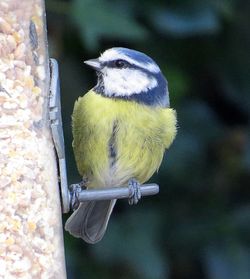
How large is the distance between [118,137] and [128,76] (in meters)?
0.20

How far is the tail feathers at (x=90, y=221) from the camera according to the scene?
10.5 feet

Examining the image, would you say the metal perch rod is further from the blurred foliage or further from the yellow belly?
the blurred foliage

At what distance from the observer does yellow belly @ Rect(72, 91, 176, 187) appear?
321 centimetres

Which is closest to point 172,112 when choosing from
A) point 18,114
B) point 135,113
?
point 135,113

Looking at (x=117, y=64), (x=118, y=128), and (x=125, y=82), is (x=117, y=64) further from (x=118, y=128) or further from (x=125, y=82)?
(x=118, y=128)

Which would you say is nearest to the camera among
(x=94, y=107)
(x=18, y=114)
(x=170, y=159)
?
(x=18, y=114)

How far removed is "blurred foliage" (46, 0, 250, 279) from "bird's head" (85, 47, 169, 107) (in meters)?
0.39

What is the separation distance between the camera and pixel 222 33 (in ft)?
13.4

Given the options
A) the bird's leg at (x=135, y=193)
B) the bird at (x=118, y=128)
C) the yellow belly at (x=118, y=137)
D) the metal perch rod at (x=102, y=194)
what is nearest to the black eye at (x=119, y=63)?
the bird at (x=118, y=128)

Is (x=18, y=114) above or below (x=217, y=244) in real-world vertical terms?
above

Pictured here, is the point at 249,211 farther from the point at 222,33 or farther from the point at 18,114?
the point at 18,114

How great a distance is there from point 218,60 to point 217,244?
68 cm

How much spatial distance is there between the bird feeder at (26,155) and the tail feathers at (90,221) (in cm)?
51

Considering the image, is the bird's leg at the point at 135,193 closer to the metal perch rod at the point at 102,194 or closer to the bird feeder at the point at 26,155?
the metal perch rod at the point at 102,194
